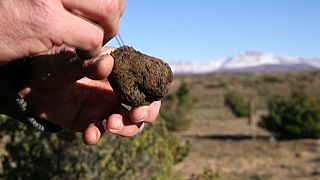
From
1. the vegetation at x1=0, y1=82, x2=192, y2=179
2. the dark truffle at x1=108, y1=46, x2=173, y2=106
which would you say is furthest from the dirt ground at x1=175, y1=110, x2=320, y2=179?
the dark truffle at x1=108, y1=46, x2=173, y2=106

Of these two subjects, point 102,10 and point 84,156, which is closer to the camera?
point 102,10

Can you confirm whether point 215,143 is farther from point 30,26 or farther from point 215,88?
point 215,88

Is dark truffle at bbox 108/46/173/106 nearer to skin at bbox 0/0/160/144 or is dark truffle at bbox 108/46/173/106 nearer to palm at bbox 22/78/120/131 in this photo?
skin at bbox 0/0/160/144

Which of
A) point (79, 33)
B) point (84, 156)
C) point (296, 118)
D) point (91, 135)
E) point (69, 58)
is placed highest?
point (79, 33)

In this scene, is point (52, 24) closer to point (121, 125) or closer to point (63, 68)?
point (63, 68)

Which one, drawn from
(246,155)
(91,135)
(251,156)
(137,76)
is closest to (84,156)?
(91,135)

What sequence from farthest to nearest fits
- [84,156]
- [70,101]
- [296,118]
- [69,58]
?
1. [296,118]
2. [84,156]
3. [70,101]
4. [69,58]
